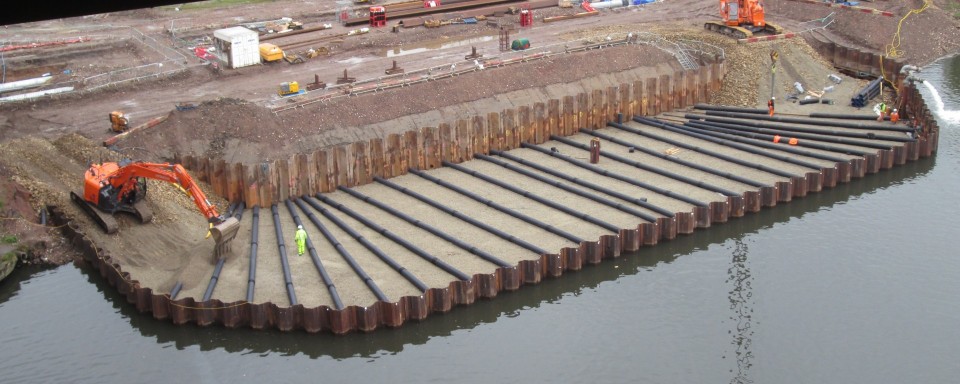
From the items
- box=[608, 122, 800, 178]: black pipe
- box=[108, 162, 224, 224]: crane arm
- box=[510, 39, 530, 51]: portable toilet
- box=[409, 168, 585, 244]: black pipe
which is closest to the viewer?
box=[108, 162, 224, 224]: crane arm

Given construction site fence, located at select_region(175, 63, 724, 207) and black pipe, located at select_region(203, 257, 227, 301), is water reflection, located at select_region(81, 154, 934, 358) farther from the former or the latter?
construction site fence, located at select_region(175, 63, 724, 207)

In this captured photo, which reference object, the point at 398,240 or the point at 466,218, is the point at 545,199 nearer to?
the point at 466,218

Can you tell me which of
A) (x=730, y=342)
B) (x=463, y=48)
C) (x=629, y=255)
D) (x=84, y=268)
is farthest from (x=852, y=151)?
(x=84, y=268)

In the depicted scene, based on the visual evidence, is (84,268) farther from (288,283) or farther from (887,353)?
(887,353)

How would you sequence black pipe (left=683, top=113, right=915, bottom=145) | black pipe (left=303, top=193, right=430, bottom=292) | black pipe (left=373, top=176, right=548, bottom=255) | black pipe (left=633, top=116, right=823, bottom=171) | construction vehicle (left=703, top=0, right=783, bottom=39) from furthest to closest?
1. construction vehicle (left=703, top=0, right=783, bottom=39)
2. black pipe (left=683, top=113, right=915, bottom=145)
3. black pipe (left=633, top=116, right=823, bottom=171)
4. black pipe (left=373, top=176, right=548, bottom=255)
5. black pipe (left=303, top=193, right=430, bottom=292)

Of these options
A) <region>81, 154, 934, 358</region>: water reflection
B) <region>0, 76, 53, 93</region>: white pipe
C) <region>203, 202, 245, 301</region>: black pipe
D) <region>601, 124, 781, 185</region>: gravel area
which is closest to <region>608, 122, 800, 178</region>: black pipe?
<region>601, 124, 781, 185</region>: gravel area

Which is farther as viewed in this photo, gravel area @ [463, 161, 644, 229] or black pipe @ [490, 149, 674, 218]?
black pipe @ [490, 149, 674, 218]

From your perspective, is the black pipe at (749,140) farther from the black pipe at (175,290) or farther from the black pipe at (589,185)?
the black pipe at (175,290)

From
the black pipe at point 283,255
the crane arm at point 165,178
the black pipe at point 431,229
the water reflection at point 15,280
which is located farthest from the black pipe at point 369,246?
the water reflection at point 15,280
